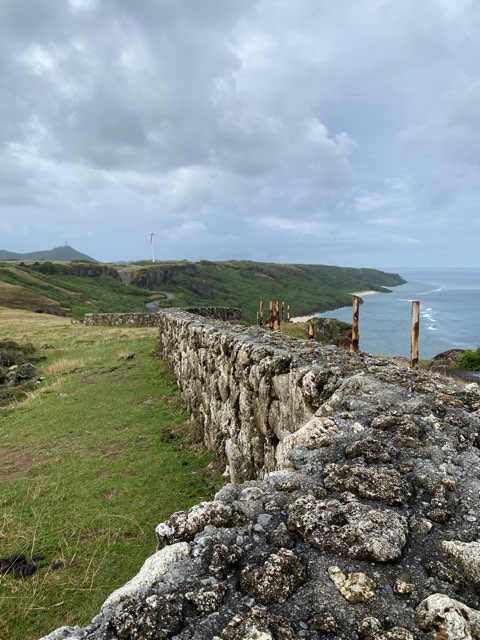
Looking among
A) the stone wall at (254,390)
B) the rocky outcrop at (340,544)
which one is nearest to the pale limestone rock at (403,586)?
the rocky outcrop at (340,544)

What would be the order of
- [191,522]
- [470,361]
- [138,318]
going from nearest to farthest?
[191,522], [470,361], [138,318]

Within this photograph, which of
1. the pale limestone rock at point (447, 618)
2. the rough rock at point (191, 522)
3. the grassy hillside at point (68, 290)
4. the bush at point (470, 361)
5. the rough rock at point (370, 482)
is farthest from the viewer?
the grassy hillside at point (68, 290)

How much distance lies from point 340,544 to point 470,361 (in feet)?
71.4

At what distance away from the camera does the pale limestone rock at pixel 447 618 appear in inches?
88.0

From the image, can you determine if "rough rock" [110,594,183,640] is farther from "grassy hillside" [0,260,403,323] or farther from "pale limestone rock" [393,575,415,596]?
"grassy hillside" [0,260,403,323]

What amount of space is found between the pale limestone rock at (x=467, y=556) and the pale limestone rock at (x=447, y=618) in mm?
268

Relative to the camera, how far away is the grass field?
584 cm

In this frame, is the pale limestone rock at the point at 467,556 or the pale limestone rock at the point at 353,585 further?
the pale limestone rock at the point at 467,556

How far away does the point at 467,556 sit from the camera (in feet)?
8.90

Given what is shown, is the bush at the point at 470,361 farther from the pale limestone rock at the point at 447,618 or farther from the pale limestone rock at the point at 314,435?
the pale limestone rock at the point at 447,618

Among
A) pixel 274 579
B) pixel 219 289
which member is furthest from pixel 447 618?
pixel 219 289

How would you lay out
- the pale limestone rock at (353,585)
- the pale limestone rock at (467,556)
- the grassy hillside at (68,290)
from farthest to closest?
the grassy hillside at (68,290) < the pale limestone rock at (467,556) < the pale limestone rock at (353,585)

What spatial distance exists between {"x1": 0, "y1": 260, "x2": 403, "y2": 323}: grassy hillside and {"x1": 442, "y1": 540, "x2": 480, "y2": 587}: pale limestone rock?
71245 mm

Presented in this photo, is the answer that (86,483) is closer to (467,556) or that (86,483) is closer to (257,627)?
(257,627)
